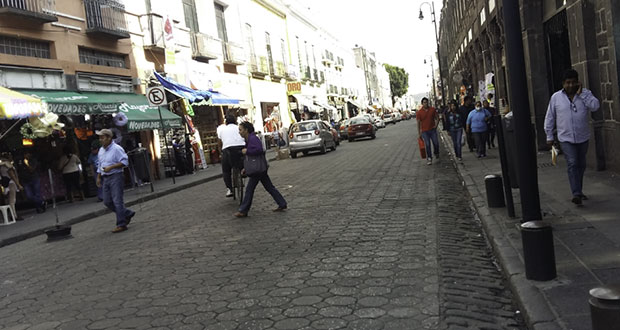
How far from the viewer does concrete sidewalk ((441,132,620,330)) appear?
3.45 meters

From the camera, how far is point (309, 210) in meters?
8.80

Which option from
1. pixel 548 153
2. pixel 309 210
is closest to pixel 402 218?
pixel 309 210

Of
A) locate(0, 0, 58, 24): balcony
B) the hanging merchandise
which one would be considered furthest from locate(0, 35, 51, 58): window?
the hanging merchandise

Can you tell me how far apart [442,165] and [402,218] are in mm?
7208

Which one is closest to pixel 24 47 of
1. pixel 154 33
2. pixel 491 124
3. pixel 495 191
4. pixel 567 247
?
pixel 154 33

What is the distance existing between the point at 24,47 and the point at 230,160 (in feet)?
24.8

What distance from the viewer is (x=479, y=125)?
44.7ft

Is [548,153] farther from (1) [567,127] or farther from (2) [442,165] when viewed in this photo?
(1) [567,127]

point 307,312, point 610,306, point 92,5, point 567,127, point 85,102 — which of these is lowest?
point 307,312

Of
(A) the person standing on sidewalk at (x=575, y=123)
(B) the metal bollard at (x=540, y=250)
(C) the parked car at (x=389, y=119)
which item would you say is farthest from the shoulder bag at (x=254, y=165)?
(C) the parked car at (x=389, y=119)

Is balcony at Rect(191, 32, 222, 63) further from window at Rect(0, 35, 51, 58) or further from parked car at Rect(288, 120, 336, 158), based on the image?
window at Rect(0, 35, 51, 58)

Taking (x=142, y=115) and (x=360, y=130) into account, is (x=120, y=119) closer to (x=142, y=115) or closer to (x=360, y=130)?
(x=142, y=115)

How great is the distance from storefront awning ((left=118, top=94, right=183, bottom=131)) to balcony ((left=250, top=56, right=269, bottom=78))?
12.3m

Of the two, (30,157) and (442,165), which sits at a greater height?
(30,157)
